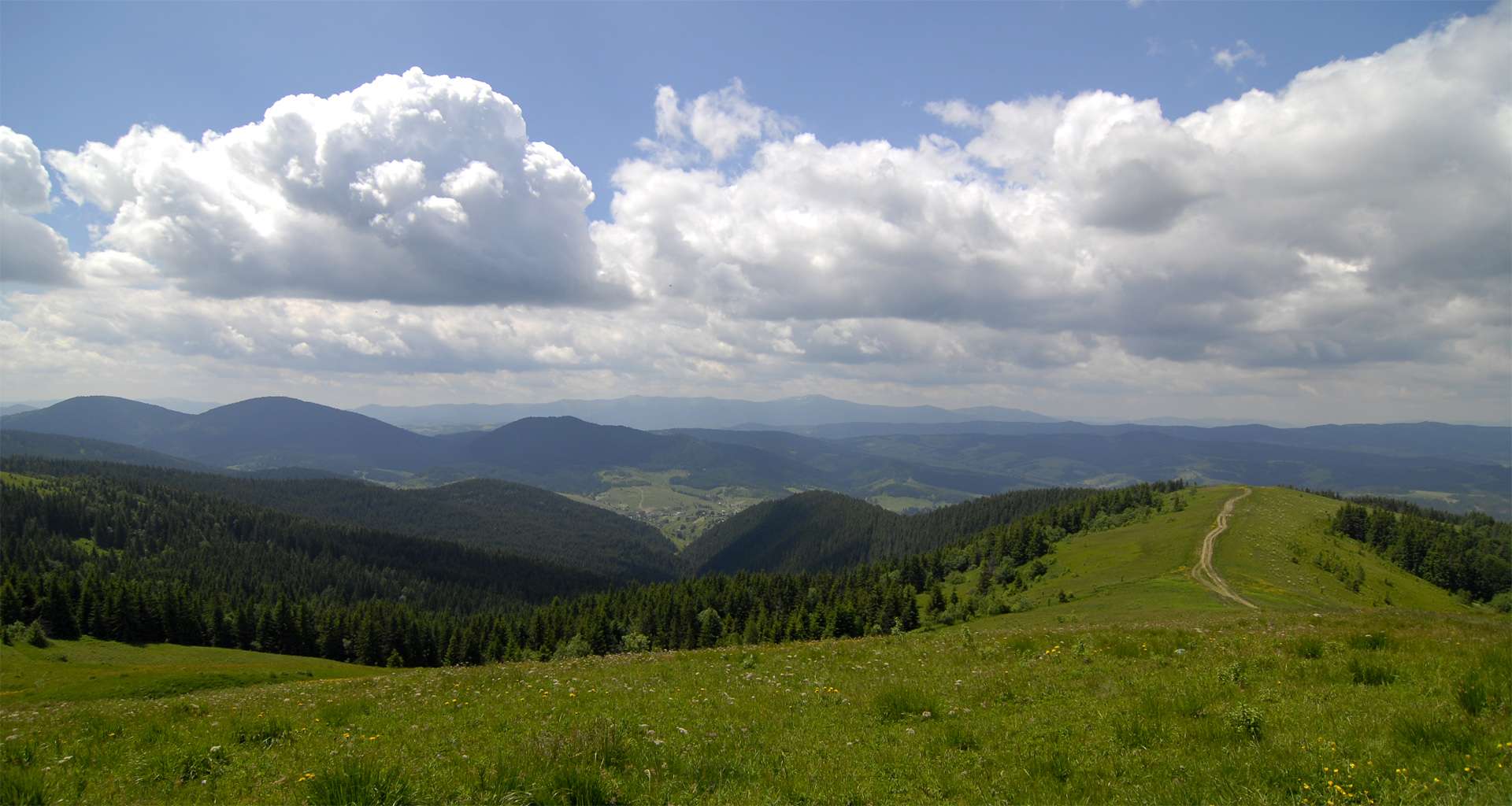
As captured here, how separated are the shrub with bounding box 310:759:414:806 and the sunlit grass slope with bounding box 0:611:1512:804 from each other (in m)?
0.03

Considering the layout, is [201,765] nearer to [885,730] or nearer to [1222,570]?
[885,730]

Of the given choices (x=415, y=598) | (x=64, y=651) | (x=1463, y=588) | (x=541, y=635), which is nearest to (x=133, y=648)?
(x=64, y=651)

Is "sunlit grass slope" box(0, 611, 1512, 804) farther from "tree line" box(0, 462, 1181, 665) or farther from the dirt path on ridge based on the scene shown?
"tree line" box(0, 462, 1181, 665)

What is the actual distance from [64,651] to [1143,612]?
122523 millimetres

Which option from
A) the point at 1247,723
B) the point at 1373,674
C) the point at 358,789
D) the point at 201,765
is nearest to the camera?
the point at 358,789

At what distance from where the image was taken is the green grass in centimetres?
3638

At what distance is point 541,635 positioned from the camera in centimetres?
9950

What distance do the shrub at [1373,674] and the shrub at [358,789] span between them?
17.3 m

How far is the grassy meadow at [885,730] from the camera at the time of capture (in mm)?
8008

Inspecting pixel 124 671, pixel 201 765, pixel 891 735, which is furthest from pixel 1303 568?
pixel 124 671

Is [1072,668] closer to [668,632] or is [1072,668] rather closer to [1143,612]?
[1143,612]

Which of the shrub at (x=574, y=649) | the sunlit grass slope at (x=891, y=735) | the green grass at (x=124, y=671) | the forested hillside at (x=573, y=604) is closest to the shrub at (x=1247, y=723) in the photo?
the sunlit grass slope at (x=891, y=735)

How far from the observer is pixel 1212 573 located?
68.4 meters

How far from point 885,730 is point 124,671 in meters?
70.4
